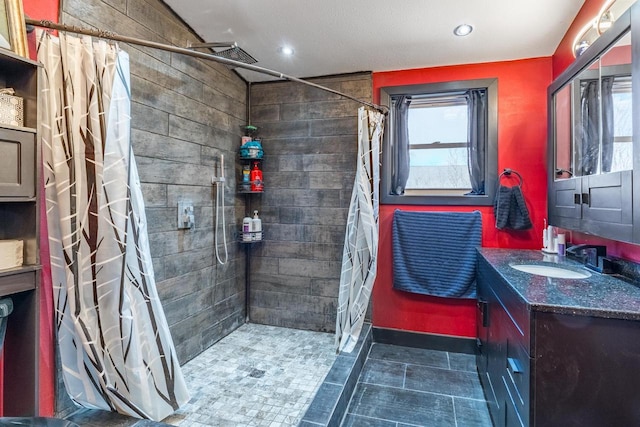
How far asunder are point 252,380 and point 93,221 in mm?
1325

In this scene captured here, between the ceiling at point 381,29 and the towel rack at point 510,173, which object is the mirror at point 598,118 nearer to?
the towel rack at point 510,173

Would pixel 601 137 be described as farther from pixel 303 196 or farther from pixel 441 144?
pixel 303 196

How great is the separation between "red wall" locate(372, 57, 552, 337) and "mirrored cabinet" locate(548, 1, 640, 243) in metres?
0.38

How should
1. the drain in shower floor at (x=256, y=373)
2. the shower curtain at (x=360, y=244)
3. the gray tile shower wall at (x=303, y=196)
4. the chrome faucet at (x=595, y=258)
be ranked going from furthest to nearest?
the gray tile shower wall at (x=303, y=196) → the shower curtain at (x=360, y=244) → the drain in shower floor at (x=256, y=373) → the chrome faucet at (x=595, y=258)

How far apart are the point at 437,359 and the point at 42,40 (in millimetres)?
3045

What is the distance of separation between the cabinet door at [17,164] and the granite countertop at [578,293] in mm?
1885

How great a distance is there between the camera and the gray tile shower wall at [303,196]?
279 centimetres

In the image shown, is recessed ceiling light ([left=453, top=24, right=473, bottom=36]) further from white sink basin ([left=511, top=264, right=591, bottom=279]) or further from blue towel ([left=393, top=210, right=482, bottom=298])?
white sink basin ([left=511, top=264, right=591, bottom=279])

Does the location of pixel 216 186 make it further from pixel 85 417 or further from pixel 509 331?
pixel 509 331

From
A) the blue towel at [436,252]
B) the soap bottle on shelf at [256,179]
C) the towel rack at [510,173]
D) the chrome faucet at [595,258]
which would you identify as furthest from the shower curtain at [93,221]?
the towel rack at [510,173]

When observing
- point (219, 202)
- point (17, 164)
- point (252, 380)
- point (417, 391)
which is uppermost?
point (17, 164)

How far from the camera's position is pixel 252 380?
6.64 feet

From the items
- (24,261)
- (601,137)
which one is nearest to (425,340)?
(601,137)

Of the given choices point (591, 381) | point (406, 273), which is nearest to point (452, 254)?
point (406, 273)
